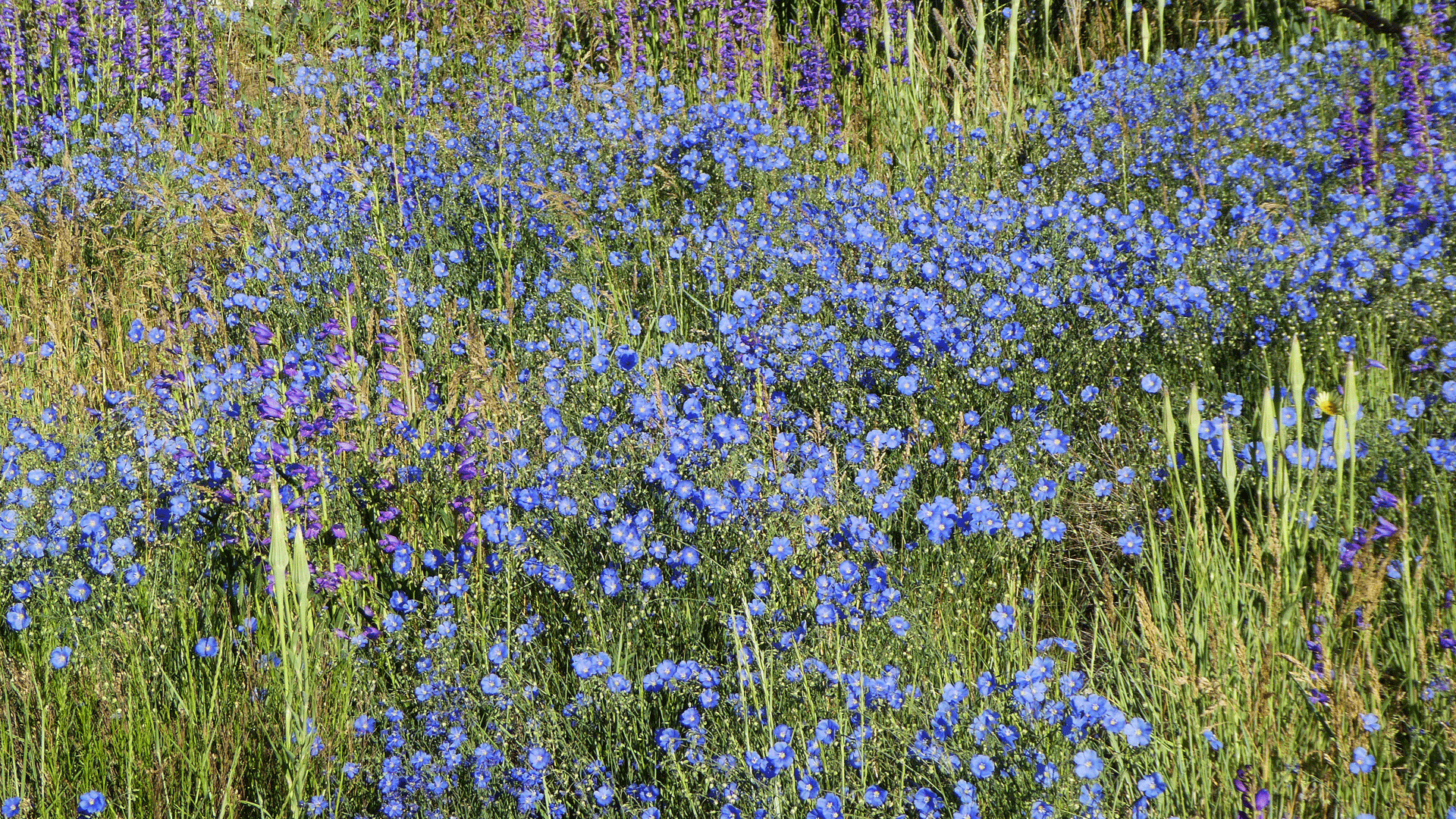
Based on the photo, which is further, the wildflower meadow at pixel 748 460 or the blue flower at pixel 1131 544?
the blue flower at pixel 1131 544

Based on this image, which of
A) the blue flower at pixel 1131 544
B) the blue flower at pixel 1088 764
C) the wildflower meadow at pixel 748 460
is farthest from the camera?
the blue flower at pixel 1131 544

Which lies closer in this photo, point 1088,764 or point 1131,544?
point 1088,764

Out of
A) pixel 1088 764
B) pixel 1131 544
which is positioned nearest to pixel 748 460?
pixel 1131 544

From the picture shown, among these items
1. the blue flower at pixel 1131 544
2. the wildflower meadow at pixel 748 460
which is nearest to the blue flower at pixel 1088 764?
the wildflower meadow at pixel 748 460

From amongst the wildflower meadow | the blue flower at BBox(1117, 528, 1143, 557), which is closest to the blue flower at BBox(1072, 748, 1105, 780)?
the wildflower meadow

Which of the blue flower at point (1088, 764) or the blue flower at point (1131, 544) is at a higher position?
the blue flower at point (1131, 544)

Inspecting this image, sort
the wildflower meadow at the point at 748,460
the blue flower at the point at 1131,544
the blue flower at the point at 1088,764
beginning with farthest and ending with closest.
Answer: the blue flower at the point at 1131,544
the wildflower meadow at the point at 748,460
the blue flower at the point at 1088,764

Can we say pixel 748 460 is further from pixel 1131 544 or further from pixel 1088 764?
pixel 1088 764

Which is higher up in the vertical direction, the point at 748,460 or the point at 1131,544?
the point at 748,460

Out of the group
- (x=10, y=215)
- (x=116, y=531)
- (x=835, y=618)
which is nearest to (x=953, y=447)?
(x=835, y=618)

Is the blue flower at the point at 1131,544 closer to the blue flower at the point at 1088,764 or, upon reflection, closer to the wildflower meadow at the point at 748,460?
the wildflower meadow at the point at 748,460

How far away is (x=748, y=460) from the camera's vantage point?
2.48 metres

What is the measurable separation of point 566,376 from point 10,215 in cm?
241

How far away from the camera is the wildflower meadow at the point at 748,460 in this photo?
1.90 m
